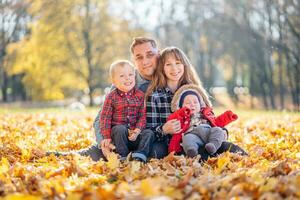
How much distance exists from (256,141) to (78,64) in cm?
2233

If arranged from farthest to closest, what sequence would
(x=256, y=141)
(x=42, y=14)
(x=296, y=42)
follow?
(x=42, y=14) < (x=296, y=42) < (x=256, y=141)

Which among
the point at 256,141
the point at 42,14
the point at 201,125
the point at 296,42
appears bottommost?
the point at 256,141

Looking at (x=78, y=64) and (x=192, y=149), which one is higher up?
(x=78, y=64)

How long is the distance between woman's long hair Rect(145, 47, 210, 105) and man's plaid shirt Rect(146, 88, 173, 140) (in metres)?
0.06

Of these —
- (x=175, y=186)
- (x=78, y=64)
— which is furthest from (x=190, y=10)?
(x=175, y=186)

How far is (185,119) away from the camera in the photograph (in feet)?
15.0

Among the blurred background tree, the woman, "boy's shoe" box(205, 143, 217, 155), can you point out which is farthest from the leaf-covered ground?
the blurred background tree

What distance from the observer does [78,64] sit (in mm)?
27219

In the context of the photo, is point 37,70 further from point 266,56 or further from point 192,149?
point 192,149

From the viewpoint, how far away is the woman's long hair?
486 centimetres

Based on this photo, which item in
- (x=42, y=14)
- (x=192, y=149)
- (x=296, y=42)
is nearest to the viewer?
(x=192, y=149)

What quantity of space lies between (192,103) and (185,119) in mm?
183

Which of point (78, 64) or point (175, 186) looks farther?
point (78, 64)

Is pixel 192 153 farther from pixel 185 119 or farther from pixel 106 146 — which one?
pixel 106 146
